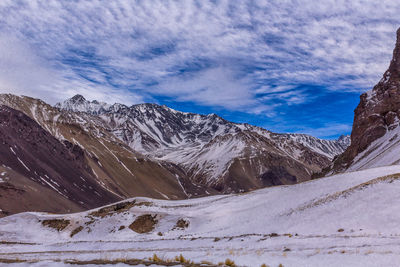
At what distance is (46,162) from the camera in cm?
15888

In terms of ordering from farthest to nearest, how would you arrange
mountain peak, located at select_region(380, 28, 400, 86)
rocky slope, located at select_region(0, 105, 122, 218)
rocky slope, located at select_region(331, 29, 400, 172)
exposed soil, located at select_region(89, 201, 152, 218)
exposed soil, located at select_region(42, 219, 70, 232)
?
mountain peak, located at select_region(380, 28, 400, 86) < rocky slope, located at select_region(0, 105, 122, 218) < rocky slope, located at select_region(331, 29, 400, 172) < exposed soil, located at select_region(89, 201, 152, 218) < exposed soil, located at select_region(42, 219, 70, 232)

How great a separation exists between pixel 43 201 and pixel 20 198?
7.95 meters

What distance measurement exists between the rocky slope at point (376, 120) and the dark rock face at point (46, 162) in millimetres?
109893

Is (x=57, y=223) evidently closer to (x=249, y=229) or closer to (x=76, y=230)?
(x=76, y=230)

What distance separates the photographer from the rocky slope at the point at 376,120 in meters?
97.5

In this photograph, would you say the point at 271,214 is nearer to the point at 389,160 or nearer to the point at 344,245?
the point at 344,245

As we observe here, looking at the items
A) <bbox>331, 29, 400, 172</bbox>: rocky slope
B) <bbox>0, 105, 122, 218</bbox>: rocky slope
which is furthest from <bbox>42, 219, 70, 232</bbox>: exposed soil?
<bbox>331, 29, 400, 172</bbox>: rocky slope

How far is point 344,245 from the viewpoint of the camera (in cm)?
1593

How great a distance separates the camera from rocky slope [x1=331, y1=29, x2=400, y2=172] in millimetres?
97500

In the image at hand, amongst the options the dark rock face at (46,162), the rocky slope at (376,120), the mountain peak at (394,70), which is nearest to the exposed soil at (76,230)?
the rocky slope at (376,120)

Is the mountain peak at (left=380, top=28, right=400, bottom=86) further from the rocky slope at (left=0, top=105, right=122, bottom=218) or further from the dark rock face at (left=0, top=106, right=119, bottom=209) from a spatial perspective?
the dark rock face at (left=0, top=106, right=119, bottom=209)

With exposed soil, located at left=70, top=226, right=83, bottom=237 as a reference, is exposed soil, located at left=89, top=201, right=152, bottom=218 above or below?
above

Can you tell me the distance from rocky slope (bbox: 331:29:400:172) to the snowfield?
62.3 metres

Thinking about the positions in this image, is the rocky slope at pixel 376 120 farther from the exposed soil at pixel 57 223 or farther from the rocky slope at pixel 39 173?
the rocky slope at pixel 39 173
